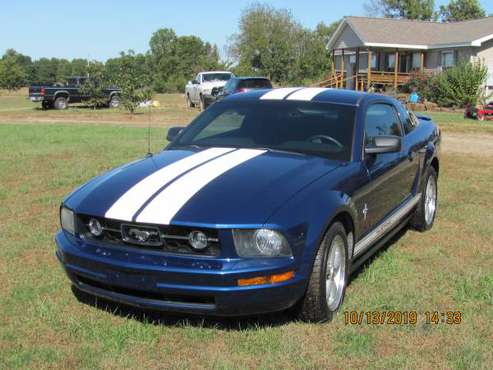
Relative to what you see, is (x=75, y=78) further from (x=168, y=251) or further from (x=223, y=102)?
(x=168, y=251)

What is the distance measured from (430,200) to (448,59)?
1279 inches

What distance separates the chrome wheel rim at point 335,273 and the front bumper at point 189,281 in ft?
1.24

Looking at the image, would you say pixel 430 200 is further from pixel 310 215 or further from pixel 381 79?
pixel 381 79

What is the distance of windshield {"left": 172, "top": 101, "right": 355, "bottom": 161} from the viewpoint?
4582 mm

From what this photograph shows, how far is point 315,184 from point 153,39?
112 meters

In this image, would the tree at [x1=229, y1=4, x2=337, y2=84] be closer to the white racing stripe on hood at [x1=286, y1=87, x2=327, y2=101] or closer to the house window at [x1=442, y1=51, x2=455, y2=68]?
the house window at [x1=442, y1=51, x2=455, y2=68]

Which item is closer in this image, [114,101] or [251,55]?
[114,101]

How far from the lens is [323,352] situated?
3512 mm

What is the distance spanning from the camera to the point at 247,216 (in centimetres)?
342

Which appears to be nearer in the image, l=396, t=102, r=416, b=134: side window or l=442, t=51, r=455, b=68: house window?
l=396, t=102, r=416, b=134: side window

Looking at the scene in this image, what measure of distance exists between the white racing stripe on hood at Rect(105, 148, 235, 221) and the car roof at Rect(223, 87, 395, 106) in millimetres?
885

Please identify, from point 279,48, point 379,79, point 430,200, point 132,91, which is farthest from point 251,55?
point 430,200

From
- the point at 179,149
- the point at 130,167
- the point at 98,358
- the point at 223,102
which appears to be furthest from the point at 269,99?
the point at 98,358

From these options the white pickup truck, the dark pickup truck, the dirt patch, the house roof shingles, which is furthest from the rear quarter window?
the house roof shingles
